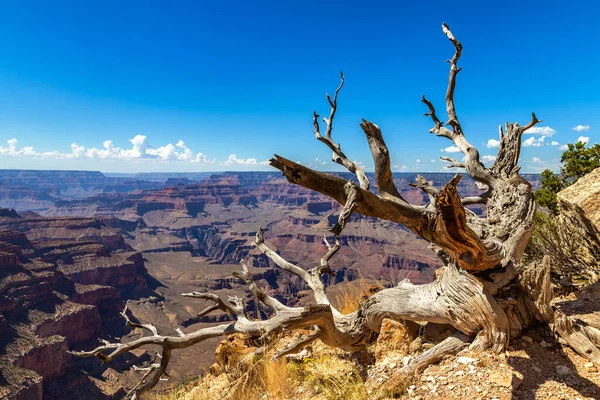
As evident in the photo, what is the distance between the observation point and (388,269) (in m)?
135

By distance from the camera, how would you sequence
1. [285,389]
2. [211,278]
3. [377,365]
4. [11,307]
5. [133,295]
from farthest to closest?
1. [211,278]
2. [133,295]
3. [11,307]
4. [377,365]
5. [285,389]

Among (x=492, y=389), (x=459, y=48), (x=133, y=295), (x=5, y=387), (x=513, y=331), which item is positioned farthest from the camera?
(x=133, y=295)

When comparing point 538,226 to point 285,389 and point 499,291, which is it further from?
point 285,389

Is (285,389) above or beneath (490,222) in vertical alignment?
beneath

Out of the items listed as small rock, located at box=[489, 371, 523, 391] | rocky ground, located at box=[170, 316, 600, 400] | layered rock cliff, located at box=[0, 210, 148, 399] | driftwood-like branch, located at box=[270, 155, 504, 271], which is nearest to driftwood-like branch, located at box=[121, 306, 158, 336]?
rocky ground, located at box=[170, 316, 600, 400]

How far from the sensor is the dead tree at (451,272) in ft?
10.1

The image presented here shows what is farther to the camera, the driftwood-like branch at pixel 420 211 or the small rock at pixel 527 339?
the small rock at pixel 527 339

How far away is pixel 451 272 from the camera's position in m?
4.48

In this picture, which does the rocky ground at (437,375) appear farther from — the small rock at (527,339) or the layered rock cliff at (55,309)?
the layered rock cliff at (55,309)

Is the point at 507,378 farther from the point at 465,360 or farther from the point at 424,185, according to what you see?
the point at 424,185

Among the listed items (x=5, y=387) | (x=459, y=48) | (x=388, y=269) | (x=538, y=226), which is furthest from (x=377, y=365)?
(x=388, y=269)

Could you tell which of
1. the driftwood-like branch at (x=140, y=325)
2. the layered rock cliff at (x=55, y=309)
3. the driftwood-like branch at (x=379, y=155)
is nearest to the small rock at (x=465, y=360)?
the driftwood-like branch at (x=379, y=155)

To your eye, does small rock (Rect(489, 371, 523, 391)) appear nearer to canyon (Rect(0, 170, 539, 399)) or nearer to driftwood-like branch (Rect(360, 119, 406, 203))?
driftwood-like branch (Rect(360, 119, 406, 203))

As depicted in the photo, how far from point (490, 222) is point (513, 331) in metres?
1.50
